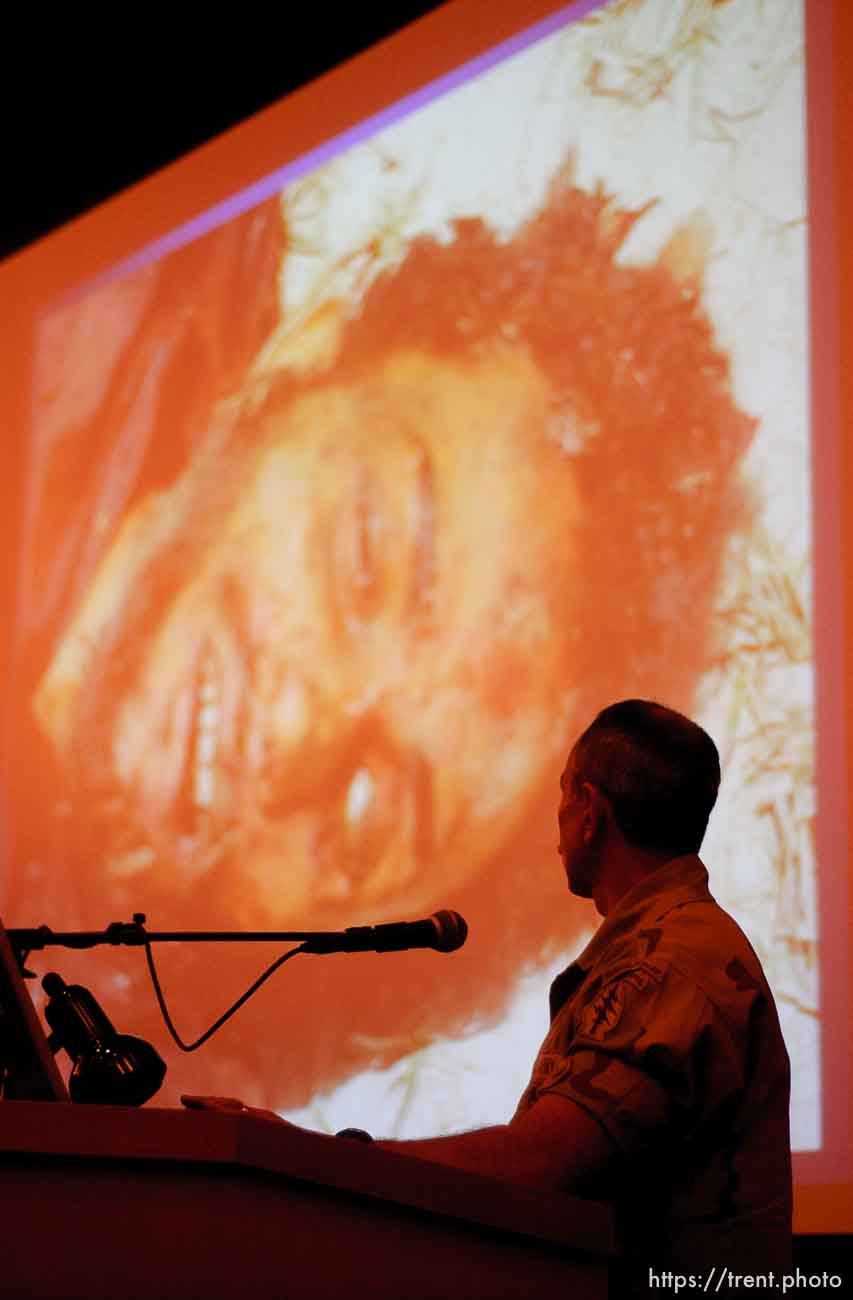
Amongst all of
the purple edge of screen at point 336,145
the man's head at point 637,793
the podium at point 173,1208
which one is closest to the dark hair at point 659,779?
the man's head at point 637,793

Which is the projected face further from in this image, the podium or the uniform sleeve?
the podium

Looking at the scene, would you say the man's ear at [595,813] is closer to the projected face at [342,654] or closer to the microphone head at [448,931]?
the microphone head at [448,931]

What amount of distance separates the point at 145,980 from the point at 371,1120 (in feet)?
2.12

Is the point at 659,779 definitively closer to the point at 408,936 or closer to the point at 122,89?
the point at 408,936

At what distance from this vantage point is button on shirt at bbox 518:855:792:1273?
66.1 inches

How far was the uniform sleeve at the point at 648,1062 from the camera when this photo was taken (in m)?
1.66

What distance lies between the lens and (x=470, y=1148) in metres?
1.65

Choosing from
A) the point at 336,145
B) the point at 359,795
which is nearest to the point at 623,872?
the point at 359,795

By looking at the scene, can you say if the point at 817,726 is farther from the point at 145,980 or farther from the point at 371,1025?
the point at 145,980

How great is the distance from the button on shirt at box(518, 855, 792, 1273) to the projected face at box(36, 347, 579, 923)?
3.97 feet

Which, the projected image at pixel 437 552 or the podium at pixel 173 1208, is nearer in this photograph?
the podium at pixel 173 1208

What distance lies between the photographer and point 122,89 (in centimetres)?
435

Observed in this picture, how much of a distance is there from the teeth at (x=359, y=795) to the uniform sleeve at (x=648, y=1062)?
145cm

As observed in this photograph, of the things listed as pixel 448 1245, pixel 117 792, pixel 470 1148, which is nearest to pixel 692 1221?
pixel 470 1148
